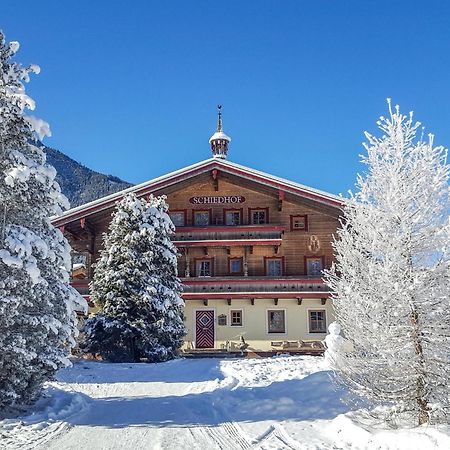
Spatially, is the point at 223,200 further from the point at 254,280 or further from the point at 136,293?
the point at 136,293

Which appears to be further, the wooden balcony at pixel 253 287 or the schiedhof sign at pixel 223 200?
the schiedhof sign at pixel 223 200

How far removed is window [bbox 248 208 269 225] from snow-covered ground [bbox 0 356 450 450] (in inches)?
620

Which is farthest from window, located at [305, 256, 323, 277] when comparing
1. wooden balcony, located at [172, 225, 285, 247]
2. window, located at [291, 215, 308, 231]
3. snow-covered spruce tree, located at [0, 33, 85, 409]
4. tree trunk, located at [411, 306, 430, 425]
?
tree trunk, located at [411, 306, 430, 425]

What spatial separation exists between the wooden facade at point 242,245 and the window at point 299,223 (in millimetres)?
63

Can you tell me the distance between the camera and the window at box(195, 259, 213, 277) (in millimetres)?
31994

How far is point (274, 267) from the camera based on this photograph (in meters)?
31.8

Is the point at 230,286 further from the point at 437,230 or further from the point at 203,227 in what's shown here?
the point at 437,230

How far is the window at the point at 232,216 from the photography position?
3269 centimetres

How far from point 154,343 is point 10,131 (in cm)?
1334

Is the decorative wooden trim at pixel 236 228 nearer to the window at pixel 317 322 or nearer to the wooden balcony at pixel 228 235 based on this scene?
the wooden balcony at pixel 228 235

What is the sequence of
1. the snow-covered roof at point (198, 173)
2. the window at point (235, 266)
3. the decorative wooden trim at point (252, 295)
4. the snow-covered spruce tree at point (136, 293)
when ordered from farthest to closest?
the window at point (235, 266), the snow-covered roof at point (198, 173), the decorative wooden trim at point (252, 295), the snow-covered spruce tree at point (136, 293)

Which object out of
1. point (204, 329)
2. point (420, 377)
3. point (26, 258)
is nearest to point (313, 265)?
point (204, 329)

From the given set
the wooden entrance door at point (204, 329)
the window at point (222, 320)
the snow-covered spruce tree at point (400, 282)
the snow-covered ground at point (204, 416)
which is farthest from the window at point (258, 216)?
the snow-covered spruce tree at point (400, 282)

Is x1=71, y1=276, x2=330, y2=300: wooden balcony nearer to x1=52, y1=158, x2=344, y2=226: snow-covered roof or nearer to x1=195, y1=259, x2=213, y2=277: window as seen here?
x1=195, y1=259, x2=213, y2=277: window
